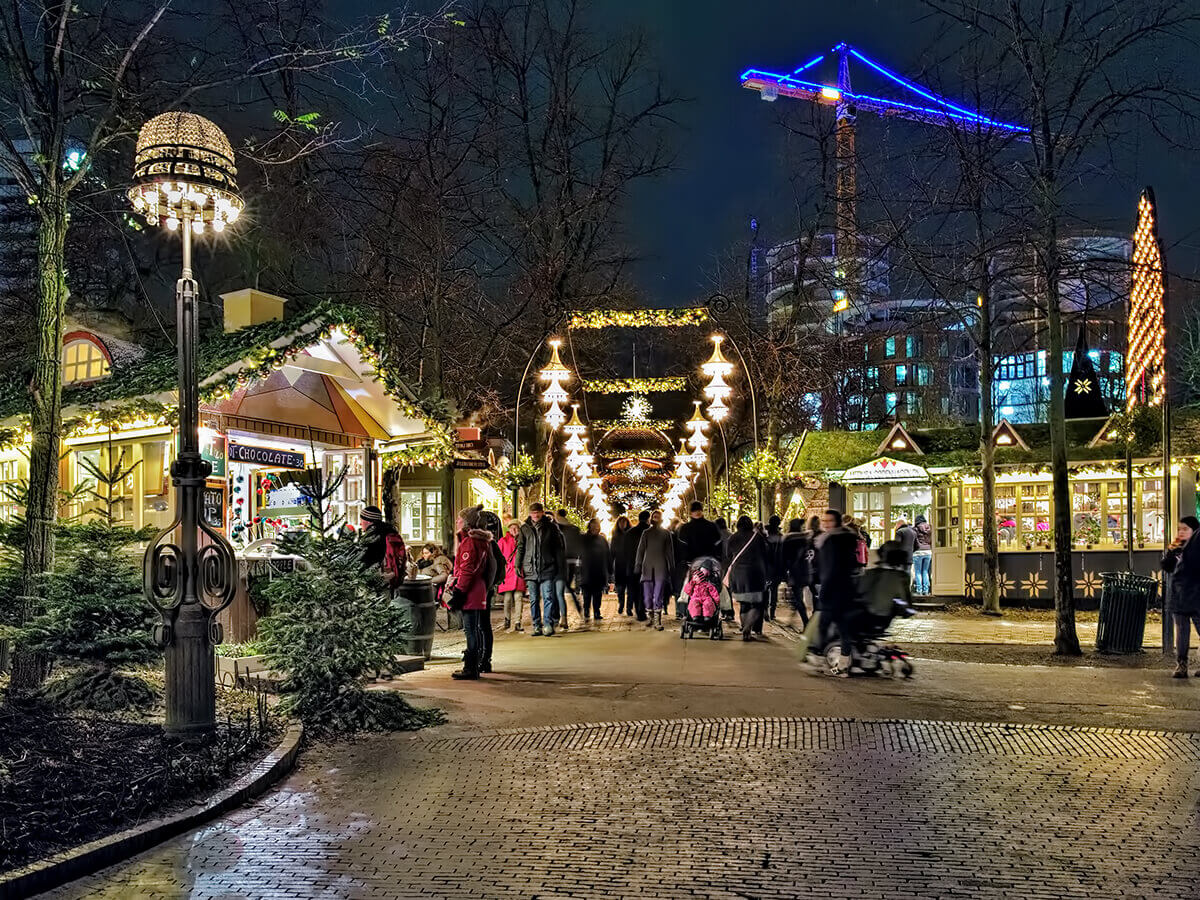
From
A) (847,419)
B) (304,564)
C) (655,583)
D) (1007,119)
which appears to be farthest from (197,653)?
(847,419)

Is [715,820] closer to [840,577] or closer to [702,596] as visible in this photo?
[840,577]

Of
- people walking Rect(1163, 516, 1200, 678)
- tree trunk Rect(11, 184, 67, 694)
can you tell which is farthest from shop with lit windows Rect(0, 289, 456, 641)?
people walking Rect(1163, 516, 1200, 678)

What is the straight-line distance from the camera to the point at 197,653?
814 cm

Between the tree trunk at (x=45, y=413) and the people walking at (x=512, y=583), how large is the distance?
25.3ft

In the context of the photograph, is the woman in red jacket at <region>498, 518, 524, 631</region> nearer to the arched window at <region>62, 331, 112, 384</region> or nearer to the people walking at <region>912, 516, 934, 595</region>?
the arched window at <region>62, 331, 112, 384</region>

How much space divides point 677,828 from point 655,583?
493 inches

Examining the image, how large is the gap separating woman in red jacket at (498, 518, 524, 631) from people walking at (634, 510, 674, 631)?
7.12 ft

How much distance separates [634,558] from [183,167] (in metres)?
12.5

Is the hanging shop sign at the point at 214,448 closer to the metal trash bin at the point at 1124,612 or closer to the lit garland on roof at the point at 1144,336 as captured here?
the metal trash bin at the point at 1124,612

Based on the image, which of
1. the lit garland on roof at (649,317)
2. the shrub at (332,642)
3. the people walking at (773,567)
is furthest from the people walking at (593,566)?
the shrub at (332,642)

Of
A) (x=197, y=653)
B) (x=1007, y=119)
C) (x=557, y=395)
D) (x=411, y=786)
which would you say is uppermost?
(x=1007, y=119)

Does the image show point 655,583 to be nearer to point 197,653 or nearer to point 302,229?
point 197,653

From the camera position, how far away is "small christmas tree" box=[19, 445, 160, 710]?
9.47 m

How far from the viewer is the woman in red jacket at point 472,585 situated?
11.8 metres
